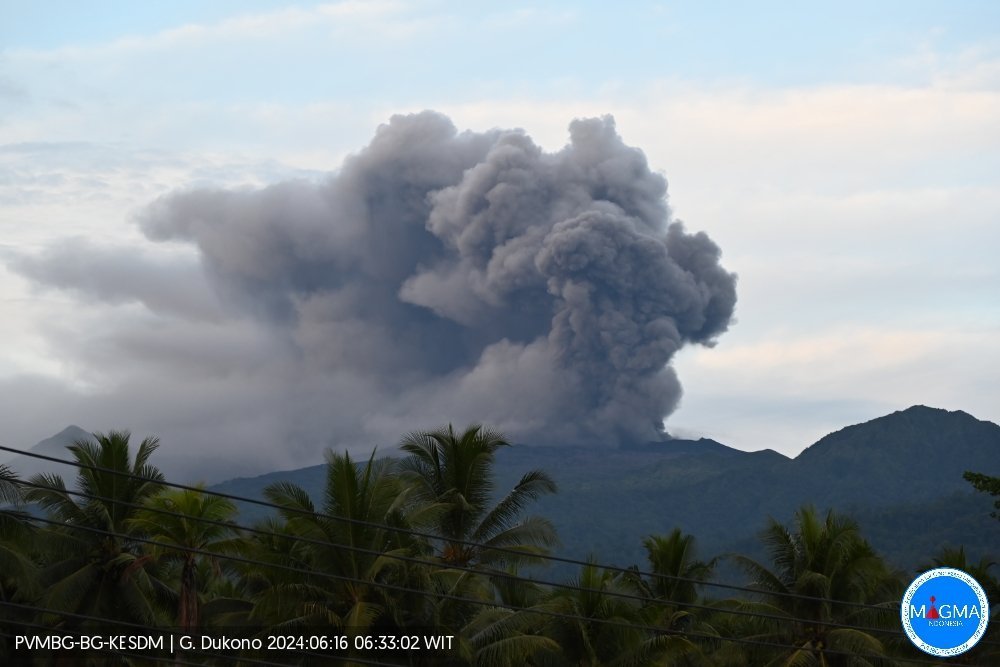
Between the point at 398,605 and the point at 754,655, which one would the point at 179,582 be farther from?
the point at 754,655

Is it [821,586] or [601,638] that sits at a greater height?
[821,586]

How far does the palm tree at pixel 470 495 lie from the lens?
36875 mm

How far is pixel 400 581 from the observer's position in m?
32.0

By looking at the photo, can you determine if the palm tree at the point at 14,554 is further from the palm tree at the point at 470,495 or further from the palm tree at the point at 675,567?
the palm tree at the point at 675,567

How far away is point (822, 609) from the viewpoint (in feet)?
124

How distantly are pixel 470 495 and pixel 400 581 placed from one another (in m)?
6.02

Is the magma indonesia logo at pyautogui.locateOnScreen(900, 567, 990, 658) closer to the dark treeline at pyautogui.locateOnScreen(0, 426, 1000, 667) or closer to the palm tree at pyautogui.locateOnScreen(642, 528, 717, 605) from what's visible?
the dark treeline at pyautogui.locateOnScreen(0, 426, 1000, 667)

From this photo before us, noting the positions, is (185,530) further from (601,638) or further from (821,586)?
(821,586)

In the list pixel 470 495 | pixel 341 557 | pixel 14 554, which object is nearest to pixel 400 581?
pixel 341 557

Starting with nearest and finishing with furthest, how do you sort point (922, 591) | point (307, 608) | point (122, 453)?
1. point (922, 591)
2. point (307, 608)
3. point (122, 453)

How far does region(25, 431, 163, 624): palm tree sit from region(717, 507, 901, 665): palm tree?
1677 cm

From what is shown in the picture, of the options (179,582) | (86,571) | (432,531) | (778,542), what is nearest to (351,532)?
(432,531)

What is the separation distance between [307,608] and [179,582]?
11309mm

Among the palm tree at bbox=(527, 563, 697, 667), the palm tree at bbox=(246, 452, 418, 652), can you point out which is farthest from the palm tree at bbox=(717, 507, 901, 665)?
the palm tree at bbox=(246, 452, 418, 652)
